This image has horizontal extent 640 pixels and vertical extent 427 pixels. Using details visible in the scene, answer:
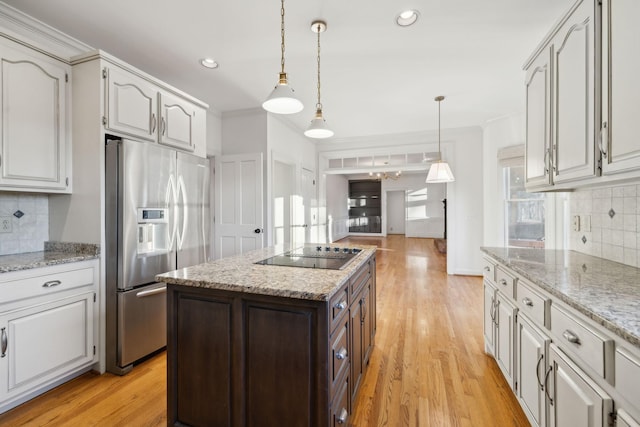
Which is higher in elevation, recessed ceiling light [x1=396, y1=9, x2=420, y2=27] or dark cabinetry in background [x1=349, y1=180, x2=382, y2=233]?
recessed ceiling light [x1=396, y1=9, x2=420, y2=27]

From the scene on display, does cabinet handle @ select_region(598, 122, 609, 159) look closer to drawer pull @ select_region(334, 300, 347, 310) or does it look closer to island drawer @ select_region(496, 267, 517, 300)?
island drawer @ select_region(496, 267, 517, 300)

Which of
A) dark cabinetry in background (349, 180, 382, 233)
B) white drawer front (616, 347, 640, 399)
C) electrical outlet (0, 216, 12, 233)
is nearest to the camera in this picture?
white drawer front (616, 347, 640, 399)

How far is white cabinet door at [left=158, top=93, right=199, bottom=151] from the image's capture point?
260cm

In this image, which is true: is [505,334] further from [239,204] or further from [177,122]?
[239,204]

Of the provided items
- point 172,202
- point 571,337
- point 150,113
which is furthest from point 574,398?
point 150,113

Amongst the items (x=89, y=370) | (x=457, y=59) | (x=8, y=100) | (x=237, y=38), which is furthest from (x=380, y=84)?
(x=89, y=370)

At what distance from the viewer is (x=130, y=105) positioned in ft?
7.52

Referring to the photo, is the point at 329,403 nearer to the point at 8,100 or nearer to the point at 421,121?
the point at 8,100

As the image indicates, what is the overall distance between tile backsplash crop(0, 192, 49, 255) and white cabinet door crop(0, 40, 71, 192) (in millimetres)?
322

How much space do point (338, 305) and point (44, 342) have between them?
6.40 feet

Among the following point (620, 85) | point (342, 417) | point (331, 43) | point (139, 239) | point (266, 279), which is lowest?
point (342, 417)

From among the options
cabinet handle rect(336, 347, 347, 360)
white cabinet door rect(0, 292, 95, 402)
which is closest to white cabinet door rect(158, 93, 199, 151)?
white cabinet door rect(0, 292, 95, 402)

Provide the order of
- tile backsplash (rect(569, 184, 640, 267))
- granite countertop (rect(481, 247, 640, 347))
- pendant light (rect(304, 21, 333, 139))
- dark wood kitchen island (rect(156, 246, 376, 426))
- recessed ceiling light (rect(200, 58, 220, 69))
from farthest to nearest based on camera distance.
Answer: recessed ceiling light (rect(200, 58, 220, 69)) → pendant light (rect(304, 21, 333, 139)) → tile backsplash (rect(569, 184, 640, 267)) → dark wood kitchen island (rect(156, 246, 376, 426)) → granite countertop (rect(481, 247, 640, 347))

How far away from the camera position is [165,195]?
2.42m
